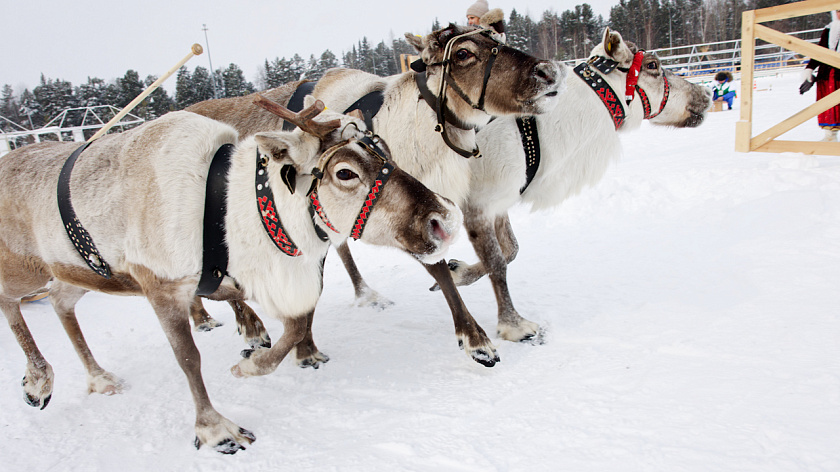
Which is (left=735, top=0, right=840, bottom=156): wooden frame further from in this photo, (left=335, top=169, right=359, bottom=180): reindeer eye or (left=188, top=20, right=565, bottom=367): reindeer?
(left=335, top=169, right=359, bottom=180): reindeer eye

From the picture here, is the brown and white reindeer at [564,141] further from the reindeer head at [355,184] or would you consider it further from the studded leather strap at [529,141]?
the reindeer head at [355,184]

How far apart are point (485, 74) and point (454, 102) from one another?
0.30 m

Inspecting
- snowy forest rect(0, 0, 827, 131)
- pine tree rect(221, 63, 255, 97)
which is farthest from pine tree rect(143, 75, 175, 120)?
pine tree rect(221, 63, 255, 97)

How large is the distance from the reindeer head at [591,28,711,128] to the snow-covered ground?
1.47m

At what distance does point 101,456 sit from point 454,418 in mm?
2211

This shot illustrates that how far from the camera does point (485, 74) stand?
3.54 m

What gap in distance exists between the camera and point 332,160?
2.78 m

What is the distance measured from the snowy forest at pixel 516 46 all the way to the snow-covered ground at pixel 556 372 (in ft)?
101

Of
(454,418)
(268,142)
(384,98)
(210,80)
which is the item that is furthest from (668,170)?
(210,80)

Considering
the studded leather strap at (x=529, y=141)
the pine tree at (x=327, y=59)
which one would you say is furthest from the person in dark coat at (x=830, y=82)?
the pine tree at (x=327, y=59)

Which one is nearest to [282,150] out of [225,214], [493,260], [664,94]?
[225,214]

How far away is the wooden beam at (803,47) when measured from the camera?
660 cm

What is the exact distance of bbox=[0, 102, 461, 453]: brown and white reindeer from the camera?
2.76 metres

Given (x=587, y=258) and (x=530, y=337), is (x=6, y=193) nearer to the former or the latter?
(x=530, y=337)
